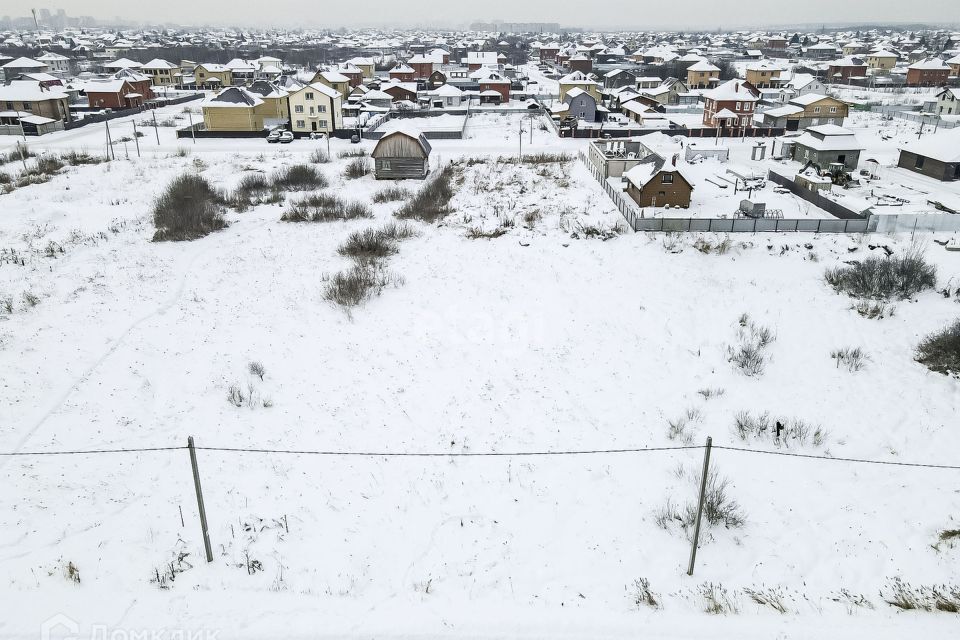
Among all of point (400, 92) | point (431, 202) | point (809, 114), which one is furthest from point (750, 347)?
point (400, 92)

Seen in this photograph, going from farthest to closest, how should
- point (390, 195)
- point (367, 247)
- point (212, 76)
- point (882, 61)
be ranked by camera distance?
point (882, 61)
point (212, 76)
point (390, 195)
point (367, 247)

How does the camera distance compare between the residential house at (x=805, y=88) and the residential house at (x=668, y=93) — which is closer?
the residential house at (x=805, y=88)

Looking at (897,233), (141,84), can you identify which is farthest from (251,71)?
(897,233)

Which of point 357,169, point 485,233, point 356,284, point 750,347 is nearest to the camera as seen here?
point 750,347

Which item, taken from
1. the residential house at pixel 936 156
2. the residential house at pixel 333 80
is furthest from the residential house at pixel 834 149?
the residential house at pixel 333 80

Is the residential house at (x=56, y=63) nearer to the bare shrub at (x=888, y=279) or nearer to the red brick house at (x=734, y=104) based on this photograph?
the red brick house at (x=734, y=104)

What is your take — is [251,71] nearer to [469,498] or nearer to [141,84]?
[141,84]

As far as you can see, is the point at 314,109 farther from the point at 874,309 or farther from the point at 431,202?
the point at 874,309
